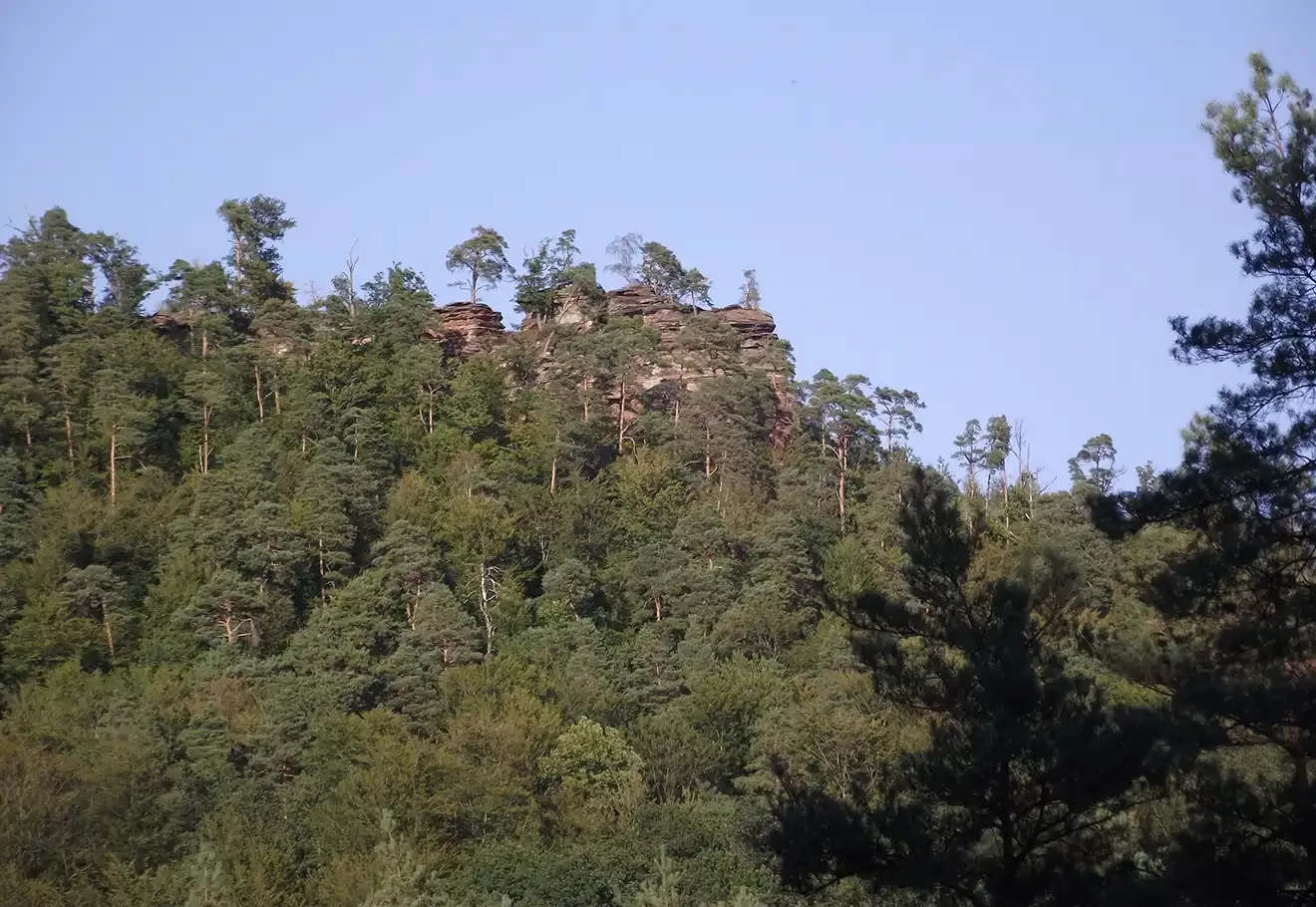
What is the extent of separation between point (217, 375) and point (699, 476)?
1554 centimetres

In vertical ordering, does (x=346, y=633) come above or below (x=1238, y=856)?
above

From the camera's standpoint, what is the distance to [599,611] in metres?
38.4

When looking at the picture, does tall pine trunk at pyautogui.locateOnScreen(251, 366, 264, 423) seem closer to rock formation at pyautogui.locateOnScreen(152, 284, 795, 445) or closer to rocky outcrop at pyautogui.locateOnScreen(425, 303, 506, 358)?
rock formation at pyautogui.locateOnScreen(152, 284, 795, 445)

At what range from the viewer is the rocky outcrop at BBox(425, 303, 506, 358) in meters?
52.3

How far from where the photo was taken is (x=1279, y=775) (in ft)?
43.9

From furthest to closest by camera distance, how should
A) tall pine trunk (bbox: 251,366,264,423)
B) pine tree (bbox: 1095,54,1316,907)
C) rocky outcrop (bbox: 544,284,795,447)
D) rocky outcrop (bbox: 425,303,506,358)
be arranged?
rocky outcrop (bbox: 425,303,506,358) < rocky outcrop (bbox: 544,284,795,447) < tall pine trunk (bbox: 251,366,264,423) < pine tree (bbox: 1095,54,1316,907)

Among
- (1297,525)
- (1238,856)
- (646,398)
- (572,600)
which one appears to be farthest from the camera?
(646,398)

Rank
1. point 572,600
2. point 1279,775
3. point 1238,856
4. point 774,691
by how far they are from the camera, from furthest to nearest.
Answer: point 572,600, point 774,691, point 1279,775, point 1238,856

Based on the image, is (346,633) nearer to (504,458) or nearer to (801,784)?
(504,458)

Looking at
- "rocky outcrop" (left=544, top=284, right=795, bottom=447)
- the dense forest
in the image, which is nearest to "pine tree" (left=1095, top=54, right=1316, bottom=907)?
the dense forest

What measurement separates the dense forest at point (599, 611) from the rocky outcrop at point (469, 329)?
136mm

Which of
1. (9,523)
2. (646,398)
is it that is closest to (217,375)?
(9,523)

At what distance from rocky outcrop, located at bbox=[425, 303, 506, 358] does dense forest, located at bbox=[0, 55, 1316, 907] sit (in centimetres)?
14

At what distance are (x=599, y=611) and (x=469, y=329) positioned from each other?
18.2m
